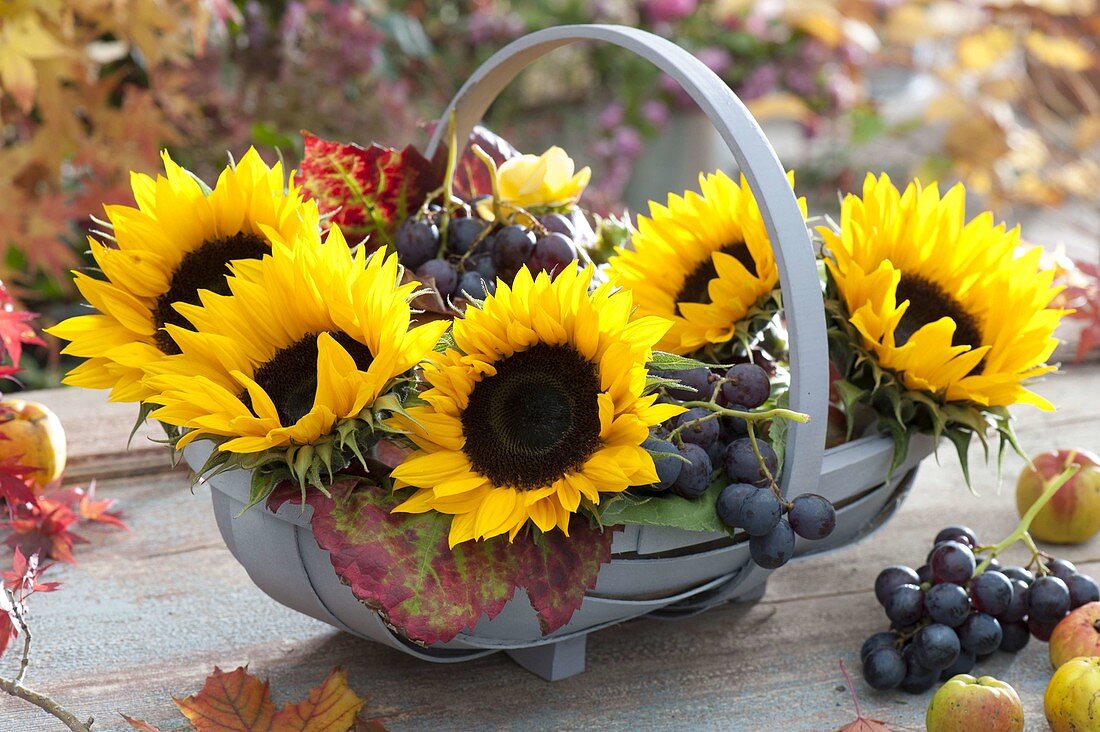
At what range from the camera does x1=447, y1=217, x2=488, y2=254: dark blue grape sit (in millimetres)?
840

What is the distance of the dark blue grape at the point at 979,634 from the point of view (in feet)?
2.51

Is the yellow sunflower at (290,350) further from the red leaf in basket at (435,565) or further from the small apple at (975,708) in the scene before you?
the small apple at (975,708)

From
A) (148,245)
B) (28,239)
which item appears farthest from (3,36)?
(148,245)

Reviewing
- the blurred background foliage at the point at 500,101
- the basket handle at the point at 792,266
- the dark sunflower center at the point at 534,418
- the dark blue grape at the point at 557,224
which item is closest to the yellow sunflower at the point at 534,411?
the dark sunflower center at the point at 534,418

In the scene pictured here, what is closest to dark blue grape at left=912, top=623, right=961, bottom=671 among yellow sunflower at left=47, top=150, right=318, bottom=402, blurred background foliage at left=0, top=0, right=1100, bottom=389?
yellow sunflower at left=47, top=150, right=318, bottom=402

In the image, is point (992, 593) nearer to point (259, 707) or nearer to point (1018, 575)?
point (1018, 575)

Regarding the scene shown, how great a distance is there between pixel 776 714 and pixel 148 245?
514mm

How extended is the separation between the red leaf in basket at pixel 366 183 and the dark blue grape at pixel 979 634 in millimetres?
515

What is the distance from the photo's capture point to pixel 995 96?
2.55 meters

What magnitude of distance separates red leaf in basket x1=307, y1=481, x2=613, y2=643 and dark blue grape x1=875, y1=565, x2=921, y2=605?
0.26 meters

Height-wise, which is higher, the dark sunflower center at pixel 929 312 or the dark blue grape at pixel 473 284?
the dark blue grape at pixel 473 284

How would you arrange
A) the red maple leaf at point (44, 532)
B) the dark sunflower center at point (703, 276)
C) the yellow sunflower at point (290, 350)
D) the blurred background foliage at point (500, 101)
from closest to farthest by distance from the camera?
the yellow sunflower at point (290, 350), the dark sunflower center at point (703, 276), the red maple leaf at point (44, 532), the blurred background foliage at point (500, 101)

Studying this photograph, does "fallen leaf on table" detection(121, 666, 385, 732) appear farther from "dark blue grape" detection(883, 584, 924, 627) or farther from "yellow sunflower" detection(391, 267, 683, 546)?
"dark blue grape" detection(883, 584, 924, 627)

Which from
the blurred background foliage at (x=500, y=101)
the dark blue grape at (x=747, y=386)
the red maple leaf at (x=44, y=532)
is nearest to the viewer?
the dark blue grape at (x=747, y=386)
